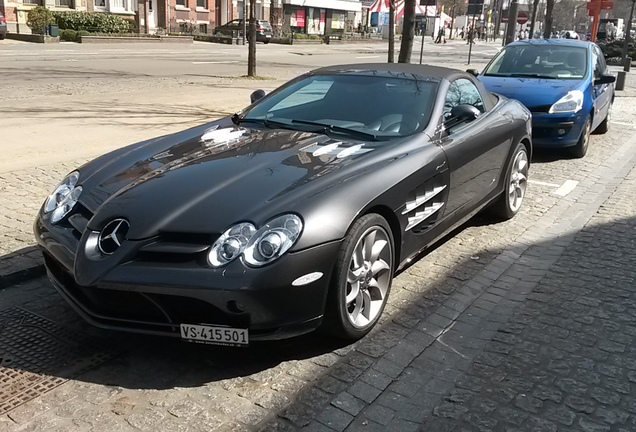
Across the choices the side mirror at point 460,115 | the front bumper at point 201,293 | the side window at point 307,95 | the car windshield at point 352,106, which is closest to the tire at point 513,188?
the side mirror at point 460,115

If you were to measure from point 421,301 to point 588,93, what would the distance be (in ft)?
20.3

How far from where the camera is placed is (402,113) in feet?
15.5

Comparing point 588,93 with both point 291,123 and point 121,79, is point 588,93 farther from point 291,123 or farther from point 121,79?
point 121,79

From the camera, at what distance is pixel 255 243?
318 centimetres

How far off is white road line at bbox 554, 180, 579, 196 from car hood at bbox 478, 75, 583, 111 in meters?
1.19

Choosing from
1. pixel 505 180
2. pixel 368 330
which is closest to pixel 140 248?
pixel 368 330

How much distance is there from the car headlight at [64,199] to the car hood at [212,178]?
0.22 ft

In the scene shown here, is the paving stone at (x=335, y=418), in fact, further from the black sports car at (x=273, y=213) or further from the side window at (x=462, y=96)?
the side window at (x=462, y=96)

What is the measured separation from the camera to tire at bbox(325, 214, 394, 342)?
3438 mm

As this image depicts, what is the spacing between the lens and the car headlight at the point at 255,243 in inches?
124

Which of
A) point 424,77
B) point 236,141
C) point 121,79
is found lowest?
point 121,79

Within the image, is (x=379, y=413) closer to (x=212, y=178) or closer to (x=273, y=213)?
(x=273, y=213)

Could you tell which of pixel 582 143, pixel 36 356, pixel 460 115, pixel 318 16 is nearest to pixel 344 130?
pixel 460 115

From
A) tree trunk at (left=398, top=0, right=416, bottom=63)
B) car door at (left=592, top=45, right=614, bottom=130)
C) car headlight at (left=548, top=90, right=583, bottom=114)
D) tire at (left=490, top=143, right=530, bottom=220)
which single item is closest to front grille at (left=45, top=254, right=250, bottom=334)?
tire at (left=490, top=143, right=530, bottom=220)
